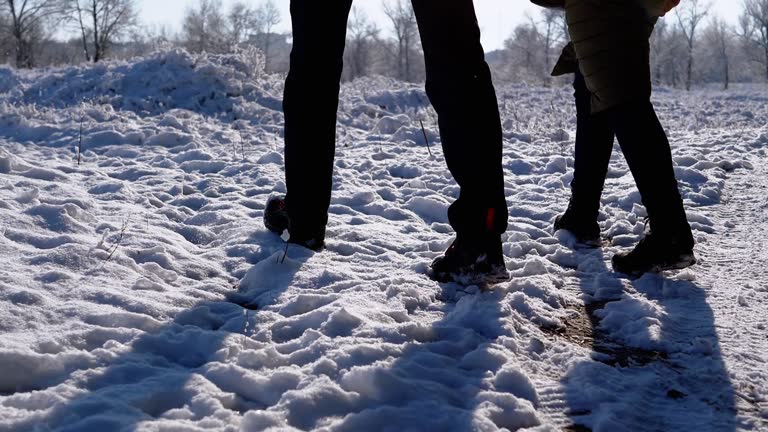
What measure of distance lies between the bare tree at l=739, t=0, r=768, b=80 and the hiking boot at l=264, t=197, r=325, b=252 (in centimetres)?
6123

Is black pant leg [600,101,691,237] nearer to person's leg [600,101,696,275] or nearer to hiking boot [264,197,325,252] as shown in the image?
person's leg [600,101,696,275]

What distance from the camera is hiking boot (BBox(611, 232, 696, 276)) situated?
2.11m

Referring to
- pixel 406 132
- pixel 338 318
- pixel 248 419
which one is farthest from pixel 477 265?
pixel 406 132

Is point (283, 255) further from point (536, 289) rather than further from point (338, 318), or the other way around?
point (536, 289)

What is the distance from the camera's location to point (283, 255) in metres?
2.22

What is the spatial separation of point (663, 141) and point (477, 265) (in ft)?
2.41

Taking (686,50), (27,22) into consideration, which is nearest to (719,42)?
(686,50)

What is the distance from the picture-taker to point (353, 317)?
1.63 metres

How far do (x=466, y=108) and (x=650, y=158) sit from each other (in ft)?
2.07

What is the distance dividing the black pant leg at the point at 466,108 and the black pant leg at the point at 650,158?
0.42 m

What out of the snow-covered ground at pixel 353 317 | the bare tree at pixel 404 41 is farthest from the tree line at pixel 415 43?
the snow-covered ground at pixel 353 317

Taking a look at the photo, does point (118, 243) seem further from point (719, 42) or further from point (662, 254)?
point (719, 42)

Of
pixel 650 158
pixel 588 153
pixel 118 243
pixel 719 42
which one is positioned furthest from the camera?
pixel 719 42

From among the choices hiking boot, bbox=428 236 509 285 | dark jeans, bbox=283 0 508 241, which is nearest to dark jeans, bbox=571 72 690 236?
dark jeans, bbox=283 0 508 241
